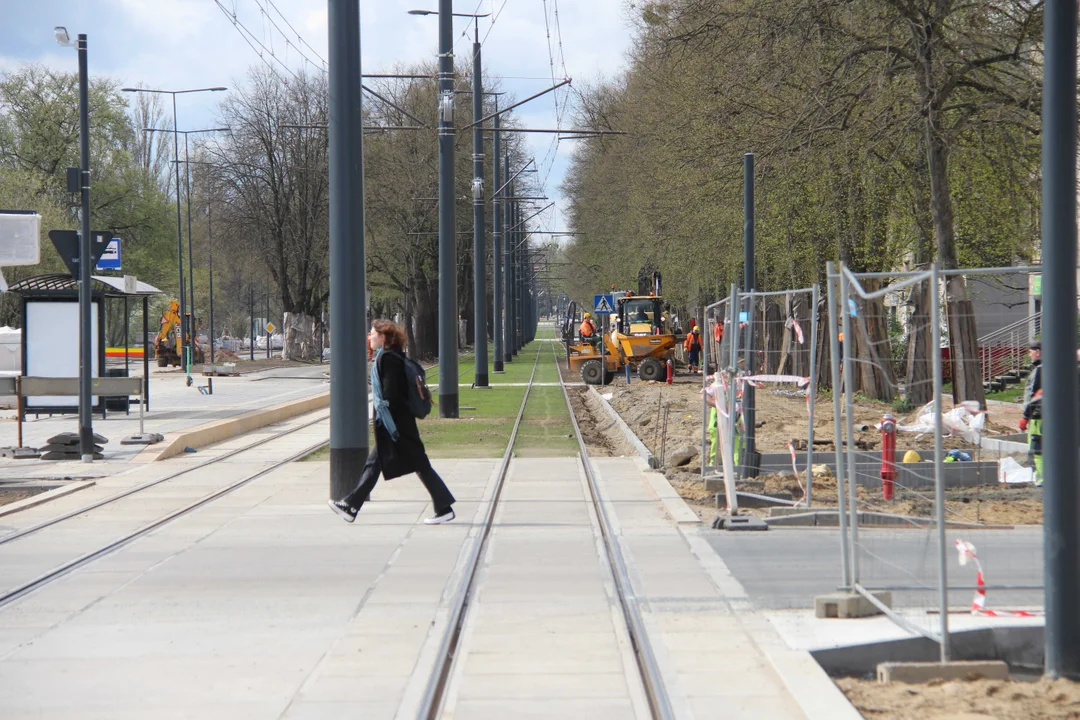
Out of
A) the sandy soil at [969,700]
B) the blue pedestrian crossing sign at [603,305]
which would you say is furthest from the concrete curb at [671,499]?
the blue pedestrian crossing sign at [603,305]

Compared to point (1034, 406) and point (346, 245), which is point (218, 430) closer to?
point (346, 245)

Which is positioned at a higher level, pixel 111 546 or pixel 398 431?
pixel 398 431

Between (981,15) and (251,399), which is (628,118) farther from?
(981,15)

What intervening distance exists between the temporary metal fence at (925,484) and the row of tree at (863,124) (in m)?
4.01

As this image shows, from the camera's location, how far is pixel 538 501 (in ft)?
42.0

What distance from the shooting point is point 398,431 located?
35.8 ft

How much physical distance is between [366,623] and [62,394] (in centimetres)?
1363

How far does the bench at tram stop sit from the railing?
11565 millimetres

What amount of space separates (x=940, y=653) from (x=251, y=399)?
28483 millimetres

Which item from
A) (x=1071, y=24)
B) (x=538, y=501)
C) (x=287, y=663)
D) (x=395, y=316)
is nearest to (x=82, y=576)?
(x=287, y=663)

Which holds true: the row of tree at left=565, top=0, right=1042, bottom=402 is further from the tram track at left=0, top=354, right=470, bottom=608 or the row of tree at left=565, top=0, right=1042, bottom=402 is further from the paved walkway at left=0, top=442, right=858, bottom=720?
the tram track at left=0, top=354, right=470, bottom=608

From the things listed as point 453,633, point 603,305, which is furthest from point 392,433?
point 603,305

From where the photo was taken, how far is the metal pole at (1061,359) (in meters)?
5.95

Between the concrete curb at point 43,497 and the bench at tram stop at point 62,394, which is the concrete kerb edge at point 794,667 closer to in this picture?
the concrete curb at point 43,497
